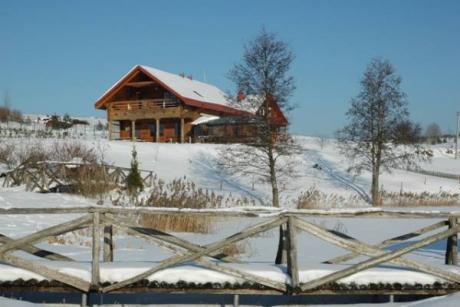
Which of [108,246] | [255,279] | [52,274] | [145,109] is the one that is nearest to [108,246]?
[108,246]

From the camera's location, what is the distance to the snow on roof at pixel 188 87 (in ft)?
126

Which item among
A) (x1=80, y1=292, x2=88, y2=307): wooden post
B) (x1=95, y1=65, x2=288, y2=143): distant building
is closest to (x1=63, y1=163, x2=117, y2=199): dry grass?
(x1=80, y1=292, x2=88, y2=307): wooden post

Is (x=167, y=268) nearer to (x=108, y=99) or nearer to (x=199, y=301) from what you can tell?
(x=199, y=301)

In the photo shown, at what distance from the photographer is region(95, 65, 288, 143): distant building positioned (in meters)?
38.1

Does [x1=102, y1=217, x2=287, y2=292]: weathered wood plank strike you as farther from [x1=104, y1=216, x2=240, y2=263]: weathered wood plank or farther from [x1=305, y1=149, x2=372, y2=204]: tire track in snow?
[x1=305, y1=149, x2=372, y2=204]: tire track in snow

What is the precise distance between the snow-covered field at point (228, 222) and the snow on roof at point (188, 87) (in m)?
5.80

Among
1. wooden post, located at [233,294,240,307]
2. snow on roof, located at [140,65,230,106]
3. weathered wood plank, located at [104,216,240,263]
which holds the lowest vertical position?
wooden post, located at [233,294,240,307]

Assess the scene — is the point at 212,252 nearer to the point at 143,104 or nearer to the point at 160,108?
the point at 160,108

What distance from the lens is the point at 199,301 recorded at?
20.2ft

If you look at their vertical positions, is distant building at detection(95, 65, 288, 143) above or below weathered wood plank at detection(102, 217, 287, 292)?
above

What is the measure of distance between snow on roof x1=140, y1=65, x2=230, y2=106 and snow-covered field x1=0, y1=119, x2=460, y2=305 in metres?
5.80

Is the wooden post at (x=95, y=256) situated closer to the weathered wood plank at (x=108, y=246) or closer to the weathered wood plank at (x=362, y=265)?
the weathered wood plank at (x=108, y=246)

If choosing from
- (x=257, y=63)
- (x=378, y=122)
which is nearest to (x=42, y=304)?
(x=257, y=63)

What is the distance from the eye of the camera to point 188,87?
41250 mm
